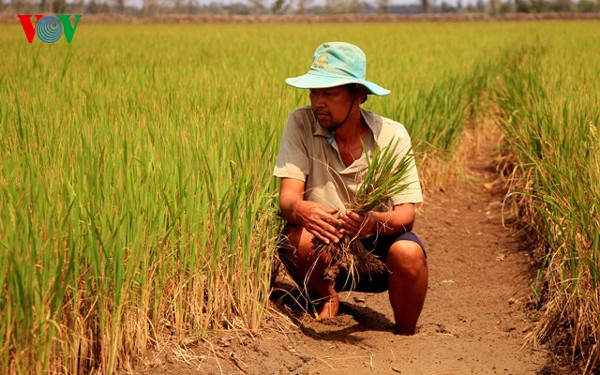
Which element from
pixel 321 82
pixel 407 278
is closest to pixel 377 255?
pixel 407 278

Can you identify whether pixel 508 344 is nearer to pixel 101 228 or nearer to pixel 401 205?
pixel 401 205

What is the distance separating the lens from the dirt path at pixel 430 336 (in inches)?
101

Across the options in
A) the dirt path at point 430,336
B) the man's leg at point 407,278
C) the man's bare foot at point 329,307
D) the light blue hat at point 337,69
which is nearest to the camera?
the dirt path at point 430,336

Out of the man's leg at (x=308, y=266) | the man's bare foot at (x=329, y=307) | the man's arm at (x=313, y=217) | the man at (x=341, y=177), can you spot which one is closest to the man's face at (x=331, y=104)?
→ the man at (x=341, y=177)

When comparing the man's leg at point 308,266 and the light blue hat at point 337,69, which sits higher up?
the light blue hat at point 337,69

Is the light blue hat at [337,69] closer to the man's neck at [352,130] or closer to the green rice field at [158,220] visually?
the man's neck at [352,130]

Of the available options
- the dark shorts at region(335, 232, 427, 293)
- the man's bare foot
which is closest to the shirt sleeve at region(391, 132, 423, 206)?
the dark shorts at region(335, 232, 427, 293)

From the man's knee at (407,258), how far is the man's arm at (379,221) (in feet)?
0.19

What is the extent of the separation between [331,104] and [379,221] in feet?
1.44

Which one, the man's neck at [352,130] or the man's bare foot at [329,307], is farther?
the man's bare foot at [329,307]

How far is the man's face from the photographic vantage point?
9.10 ft

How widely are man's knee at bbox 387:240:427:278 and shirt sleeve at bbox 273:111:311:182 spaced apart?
0.41 metres

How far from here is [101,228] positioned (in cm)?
217

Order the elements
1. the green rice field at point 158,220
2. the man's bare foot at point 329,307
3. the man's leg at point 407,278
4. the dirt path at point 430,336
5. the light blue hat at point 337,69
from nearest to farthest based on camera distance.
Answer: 1. the green rice field at point 158,220
2. the dirt path at point 430,336
3. the light blue hat at point 337,69
4. the man's leg at point 407,278
5. the man's bare foot at point 329,307
